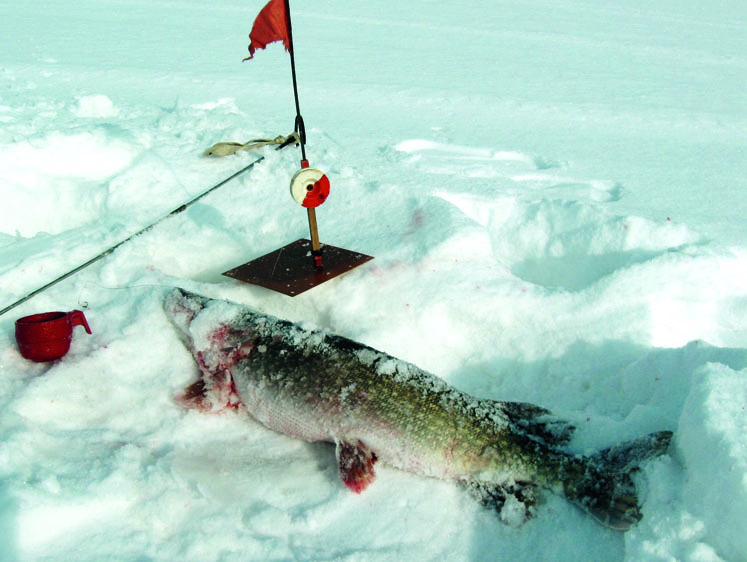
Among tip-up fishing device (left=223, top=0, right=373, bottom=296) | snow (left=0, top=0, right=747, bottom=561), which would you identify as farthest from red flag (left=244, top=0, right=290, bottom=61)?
snow (left=0, top=0, right=747, bottom=561)

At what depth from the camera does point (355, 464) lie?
237 centimetres

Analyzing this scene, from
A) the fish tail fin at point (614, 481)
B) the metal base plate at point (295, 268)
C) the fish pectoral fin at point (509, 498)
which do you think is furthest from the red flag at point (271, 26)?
the fish tail fin at point (614, 481)

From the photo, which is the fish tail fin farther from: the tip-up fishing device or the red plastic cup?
the red plastic cup

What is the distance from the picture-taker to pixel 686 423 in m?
2.01

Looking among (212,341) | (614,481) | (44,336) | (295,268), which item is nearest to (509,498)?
(614,481)

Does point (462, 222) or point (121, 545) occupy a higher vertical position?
point (462, 222)

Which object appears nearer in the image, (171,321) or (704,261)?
(171,321)

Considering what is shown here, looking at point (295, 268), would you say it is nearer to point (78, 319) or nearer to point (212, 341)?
point (212, 341)

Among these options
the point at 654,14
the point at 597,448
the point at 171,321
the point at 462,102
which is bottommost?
the point at 597,448

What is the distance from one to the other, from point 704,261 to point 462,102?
4.21 metres

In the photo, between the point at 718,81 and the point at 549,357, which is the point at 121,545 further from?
the point at 718,81

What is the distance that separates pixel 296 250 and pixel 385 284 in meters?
0.65

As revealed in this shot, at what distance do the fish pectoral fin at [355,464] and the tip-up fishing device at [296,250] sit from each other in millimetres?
966

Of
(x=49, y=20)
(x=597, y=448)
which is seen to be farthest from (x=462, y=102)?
(x=49, y=20)
